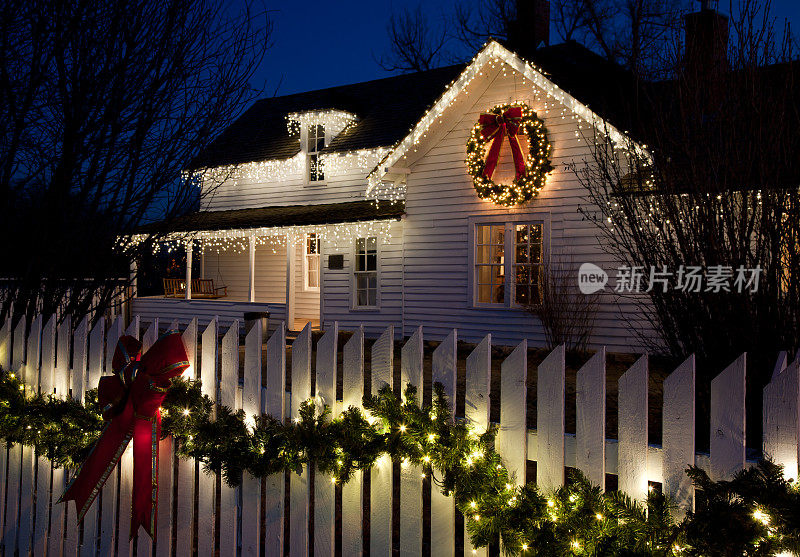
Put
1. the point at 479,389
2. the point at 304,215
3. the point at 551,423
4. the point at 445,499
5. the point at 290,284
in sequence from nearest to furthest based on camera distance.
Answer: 1. the point at 551,423
2. the point at 479,389
3. the point at 445,499
4. the point at 304,215
5. the point at 290,284

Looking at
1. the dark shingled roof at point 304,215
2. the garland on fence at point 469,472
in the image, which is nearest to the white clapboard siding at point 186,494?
the garland on fence at point 469,472

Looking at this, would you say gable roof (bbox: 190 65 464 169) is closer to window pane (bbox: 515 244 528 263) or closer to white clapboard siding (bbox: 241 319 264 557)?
window pane (bbox: 515 244 528 263)

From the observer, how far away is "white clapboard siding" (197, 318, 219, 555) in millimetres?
3666

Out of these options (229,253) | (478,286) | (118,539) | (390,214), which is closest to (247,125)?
(229,253)

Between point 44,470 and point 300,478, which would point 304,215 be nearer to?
point 44,470

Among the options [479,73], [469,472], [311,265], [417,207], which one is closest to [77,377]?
[469,472]

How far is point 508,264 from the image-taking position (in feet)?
44.3

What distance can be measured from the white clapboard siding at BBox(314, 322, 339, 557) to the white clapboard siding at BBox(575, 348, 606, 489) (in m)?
1.22

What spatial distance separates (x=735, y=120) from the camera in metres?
4.04

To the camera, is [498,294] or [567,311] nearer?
[567,311]

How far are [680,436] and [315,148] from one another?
17667 mm

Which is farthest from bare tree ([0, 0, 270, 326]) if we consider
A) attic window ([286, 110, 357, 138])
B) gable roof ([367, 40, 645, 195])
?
attic window ([286, 110, 357, 138])

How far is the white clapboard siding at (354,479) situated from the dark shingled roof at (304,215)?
11.9 meters

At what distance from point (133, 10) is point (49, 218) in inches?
58.4
